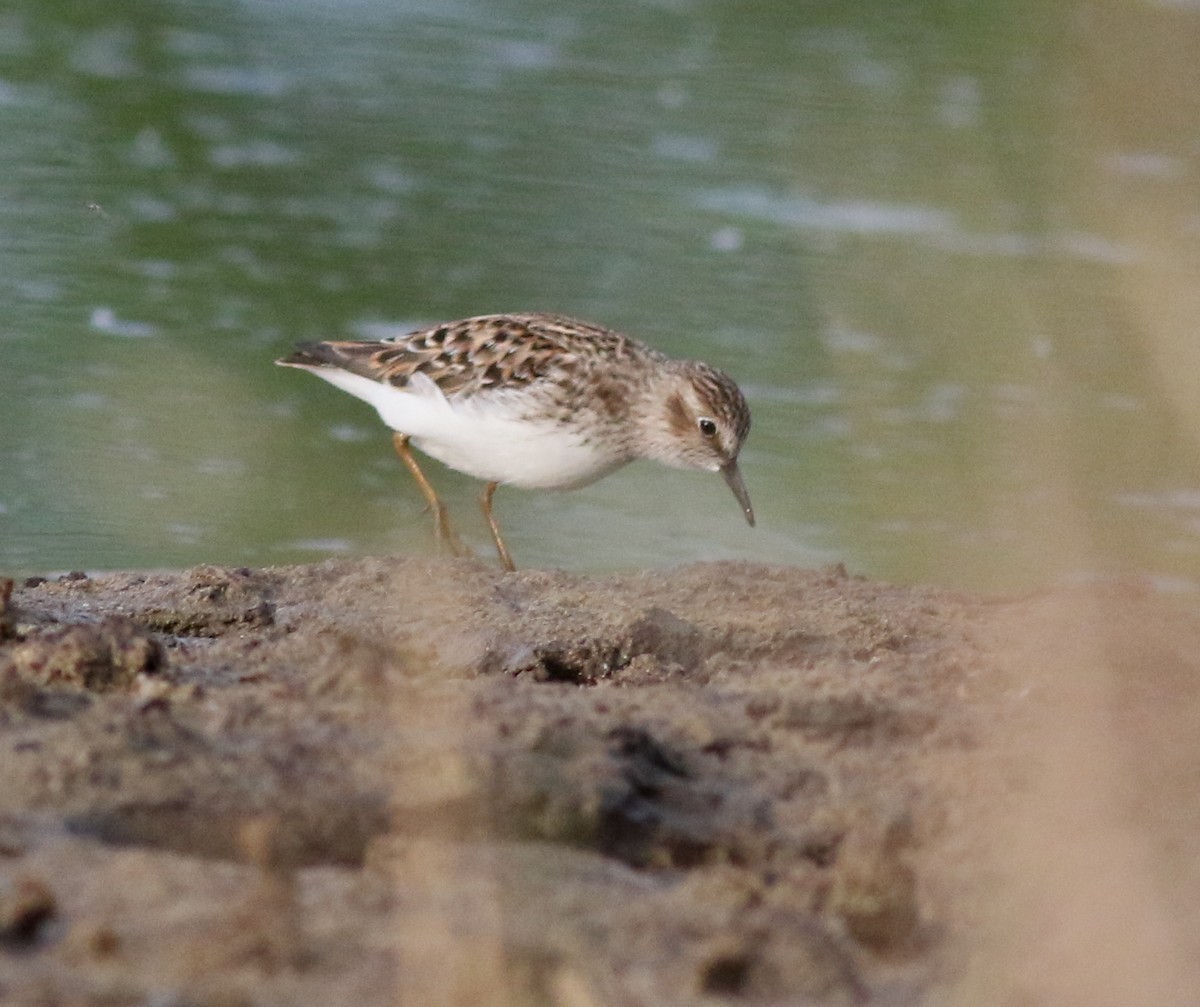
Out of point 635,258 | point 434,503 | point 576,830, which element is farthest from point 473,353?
point 576,830

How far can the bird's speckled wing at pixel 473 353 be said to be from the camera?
6902mm

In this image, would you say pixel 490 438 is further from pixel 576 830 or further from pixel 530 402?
pixel 576 830

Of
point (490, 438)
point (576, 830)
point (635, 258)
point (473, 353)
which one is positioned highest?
point (576, 830)

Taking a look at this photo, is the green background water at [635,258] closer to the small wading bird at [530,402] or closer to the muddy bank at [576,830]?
the small wading bird at [530,402]

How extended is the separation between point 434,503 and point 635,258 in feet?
7.97

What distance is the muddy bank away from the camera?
2.77 meters

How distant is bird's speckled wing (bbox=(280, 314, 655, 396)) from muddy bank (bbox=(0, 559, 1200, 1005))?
8.59 ft

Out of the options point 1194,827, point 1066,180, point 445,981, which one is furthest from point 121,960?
point 1066,180

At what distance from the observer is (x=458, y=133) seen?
10.2m

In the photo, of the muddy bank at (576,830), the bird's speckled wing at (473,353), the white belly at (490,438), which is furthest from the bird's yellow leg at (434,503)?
the muddy bank at (576,830)

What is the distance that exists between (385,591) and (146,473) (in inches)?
62.6

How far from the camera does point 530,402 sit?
6875 mm

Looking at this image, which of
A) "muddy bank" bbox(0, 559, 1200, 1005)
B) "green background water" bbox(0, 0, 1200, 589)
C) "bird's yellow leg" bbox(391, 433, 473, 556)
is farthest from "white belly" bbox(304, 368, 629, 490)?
"muddy bank" bbox(0, 559, 1200, 1005)

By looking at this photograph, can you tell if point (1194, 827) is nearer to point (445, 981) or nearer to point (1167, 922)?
point (1167, 922)
